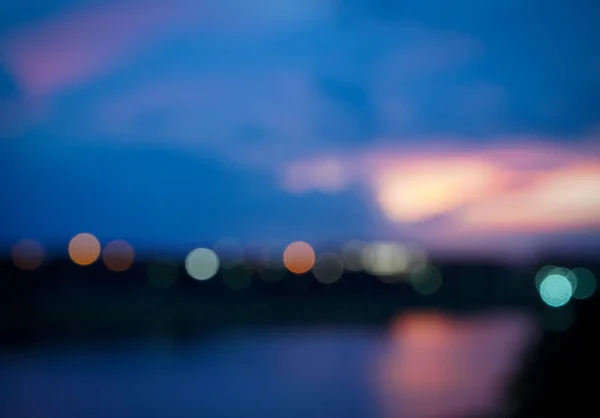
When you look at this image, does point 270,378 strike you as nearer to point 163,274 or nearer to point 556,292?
point 556,292

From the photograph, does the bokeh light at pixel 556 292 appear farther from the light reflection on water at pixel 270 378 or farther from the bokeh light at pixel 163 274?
the bokeh light at pixel 163 274

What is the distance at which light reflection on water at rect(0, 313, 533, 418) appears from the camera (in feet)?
51.0

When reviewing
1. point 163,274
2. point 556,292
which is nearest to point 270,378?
point 556,292

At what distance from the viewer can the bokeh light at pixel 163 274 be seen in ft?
219

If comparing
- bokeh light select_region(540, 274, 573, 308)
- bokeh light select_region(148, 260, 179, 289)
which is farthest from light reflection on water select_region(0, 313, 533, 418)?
bokeh light select_region(148, 260, 179, 289)

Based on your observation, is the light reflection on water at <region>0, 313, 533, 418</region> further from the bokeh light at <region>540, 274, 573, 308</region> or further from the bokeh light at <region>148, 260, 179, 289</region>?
the bokeh light at <region>148, 260, 179, 289</region>

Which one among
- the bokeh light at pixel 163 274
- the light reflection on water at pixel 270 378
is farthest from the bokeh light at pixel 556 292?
the bokeh light at pixel 163 274

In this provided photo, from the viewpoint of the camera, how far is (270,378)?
68.2 feet

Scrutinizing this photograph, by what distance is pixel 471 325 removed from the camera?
43.6 meters

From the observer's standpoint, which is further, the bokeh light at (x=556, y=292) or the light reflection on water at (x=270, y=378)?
the bokeh light at (x=556, y=292)

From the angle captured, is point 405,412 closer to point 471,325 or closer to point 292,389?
point 292,389

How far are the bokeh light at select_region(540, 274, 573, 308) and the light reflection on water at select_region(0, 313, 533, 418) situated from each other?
12916 mm

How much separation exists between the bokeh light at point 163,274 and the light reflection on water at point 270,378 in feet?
108

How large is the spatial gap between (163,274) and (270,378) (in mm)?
55125
